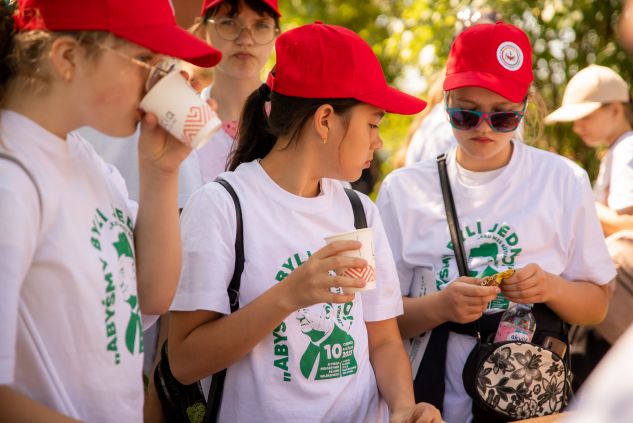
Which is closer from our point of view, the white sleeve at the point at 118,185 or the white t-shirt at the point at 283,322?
the white sleeve at the point at 118,185

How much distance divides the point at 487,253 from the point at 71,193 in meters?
1.72

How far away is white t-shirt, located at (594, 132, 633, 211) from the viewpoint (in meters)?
4.37

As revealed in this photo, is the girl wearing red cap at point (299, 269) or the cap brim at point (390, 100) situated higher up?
the cap brim at point (390, 100)

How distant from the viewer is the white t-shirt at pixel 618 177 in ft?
14.3

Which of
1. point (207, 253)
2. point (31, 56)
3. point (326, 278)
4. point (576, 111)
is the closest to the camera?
point (31, 56)

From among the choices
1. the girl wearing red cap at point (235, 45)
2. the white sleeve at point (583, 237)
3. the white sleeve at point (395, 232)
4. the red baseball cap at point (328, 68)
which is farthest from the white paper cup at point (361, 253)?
the girl wearing red cap at point (235, 45)

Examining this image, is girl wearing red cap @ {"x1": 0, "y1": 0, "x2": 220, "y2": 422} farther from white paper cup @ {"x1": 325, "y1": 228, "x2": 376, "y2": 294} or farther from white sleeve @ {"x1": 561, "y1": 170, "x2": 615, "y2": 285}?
white sleeve @ {"x1": 561, "y1": 170, "x2": 615, "y2": 285}

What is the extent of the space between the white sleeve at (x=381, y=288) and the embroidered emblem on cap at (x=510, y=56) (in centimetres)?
89

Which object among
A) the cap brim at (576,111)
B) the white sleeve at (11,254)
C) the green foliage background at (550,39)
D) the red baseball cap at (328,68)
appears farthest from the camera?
the green foliage background at (550,39)

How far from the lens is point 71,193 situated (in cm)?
197

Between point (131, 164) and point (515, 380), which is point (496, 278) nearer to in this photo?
point (515, 380)

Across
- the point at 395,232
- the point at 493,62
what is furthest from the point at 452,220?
the point at 493,62

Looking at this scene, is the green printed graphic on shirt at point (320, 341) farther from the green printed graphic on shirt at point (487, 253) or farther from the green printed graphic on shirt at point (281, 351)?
the green printed graphic on shirt at point (487, 253)

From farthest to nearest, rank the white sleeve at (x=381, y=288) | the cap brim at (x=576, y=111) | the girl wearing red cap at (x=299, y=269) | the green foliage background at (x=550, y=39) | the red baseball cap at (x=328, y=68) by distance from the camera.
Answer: the green foliage background at (x=550, y=39) → the cap brim at (x=576, y=111) → the white sleeve at (x=381, y=288) → the red baseball cap at (x=328, y=68) → the girl wearing red cap at (x=299, y=269)
